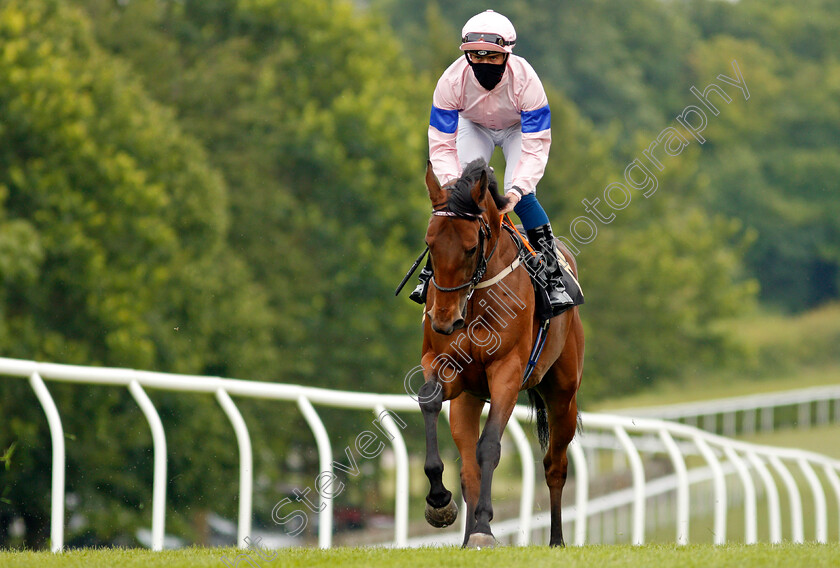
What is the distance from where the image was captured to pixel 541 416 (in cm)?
657

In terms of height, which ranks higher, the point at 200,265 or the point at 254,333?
the point at 200,265

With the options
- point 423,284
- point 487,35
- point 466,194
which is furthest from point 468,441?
point 487,35

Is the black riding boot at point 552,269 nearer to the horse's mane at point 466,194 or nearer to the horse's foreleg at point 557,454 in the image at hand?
the horse's foreleg at point 557,454

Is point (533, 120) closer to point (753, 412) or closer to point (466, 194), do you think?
point (466, 194)

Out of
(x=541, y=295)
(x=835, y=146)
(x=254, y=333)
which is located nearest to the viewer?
Result: (x=541, y=295)

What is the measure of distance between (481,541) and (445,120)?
6.60 feet

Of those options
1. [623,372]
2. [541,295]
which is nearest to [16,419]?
[541,295]

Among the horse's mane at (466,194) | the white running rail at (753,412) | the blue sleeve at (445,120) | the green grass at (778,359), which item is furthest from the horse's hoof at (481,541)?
the green grass at (778,359)

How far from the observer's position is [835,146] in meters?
50.5

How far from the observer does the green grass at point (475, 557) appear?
4312mm

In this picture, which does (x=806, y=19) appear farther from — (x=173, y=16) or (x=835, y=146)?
(x=173, y=16)

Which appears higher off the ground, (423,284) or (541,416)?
(423,284)

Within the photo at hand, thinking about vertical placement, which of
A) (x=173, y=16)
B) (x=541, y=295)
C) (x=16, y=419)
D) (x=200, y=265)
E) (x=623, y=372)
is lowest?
(x=623, y=372)

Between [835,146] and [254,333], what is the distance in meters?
37.9
